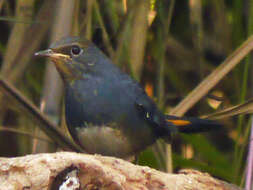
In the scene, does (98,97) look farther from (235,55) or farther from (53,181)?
(53,181)

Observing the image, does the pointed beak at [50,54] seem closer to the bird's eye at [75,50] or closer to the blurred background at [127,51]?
the bird's eye at [75,50]

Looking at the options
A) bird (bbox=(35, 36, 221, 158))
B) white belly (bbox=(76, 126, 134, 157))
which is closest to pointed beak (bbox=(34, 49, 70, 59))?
bird (bbox=(35, 36, 221, 158))

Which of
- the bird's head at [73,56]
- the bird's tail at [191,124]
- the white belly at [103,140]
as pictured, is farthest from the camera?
the bird's tail at [191,124]

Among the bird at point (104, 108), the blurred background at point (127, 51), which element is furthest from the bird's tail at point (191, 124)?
the blurred background at point (127, 51)

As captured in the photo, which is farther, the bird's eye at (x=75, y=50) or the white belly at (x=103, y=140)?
the bird's eye at (x=75, y=50)

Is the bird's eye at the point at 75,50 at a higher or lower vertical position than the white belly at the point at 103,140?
higher

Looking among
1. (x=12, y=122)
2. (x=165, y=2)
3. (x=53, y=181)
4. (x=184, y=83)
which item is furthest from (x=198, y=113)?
(x=53, y=181)

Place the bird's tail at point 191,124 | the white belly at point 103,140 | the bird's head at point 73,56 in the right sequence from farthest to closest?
the bird's tail at point 191,124
the bird's head at point 73,56
the white belly at point 103,140
